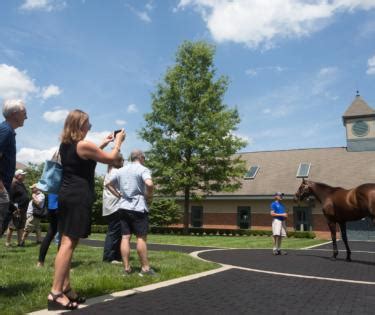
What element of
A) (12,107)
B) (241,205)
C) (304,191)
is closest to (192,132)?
(241,205)

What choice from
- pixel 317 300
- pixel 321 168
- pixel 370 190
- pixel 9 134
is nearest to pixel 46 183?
pixel 9 134

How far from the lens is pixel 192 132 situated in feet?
85.9

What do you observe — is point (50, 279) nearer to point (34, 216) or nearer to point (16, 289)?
point (16, 289)

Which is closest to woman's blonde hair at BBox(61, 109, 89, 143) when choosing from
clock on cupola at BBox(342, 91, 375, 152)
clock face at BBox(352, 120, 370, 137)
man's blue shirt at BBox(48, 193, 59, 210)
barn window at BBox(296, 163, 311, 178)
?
man's blue shirt at BBox(48, 193, 59, 210)

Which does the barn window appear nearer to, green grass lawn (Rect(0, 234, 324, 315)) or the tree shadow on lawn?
green grass lawn (Rect(0, 234, 324, 315))

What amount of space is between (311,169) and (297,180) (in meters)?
2.16

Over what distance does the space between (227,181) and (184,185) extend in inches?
120

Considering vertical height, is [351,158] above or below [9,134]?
above

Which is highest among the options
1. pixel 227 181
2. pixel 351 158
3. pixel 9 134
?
pixel 351 158

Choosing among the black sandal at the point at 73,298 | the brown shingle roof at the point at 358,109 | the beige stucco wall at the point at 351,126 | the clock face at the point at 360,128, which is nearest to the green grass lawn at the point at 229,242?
the black sandal at the point at 73,298

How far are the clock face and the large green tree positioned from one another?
44.6 feet

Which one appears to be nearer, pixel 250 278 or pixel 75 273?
pixel 75 273

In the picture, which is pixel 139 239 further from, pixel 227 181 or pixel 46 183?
pixel 227 181

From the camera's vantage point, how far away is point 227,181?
26.4 metres
